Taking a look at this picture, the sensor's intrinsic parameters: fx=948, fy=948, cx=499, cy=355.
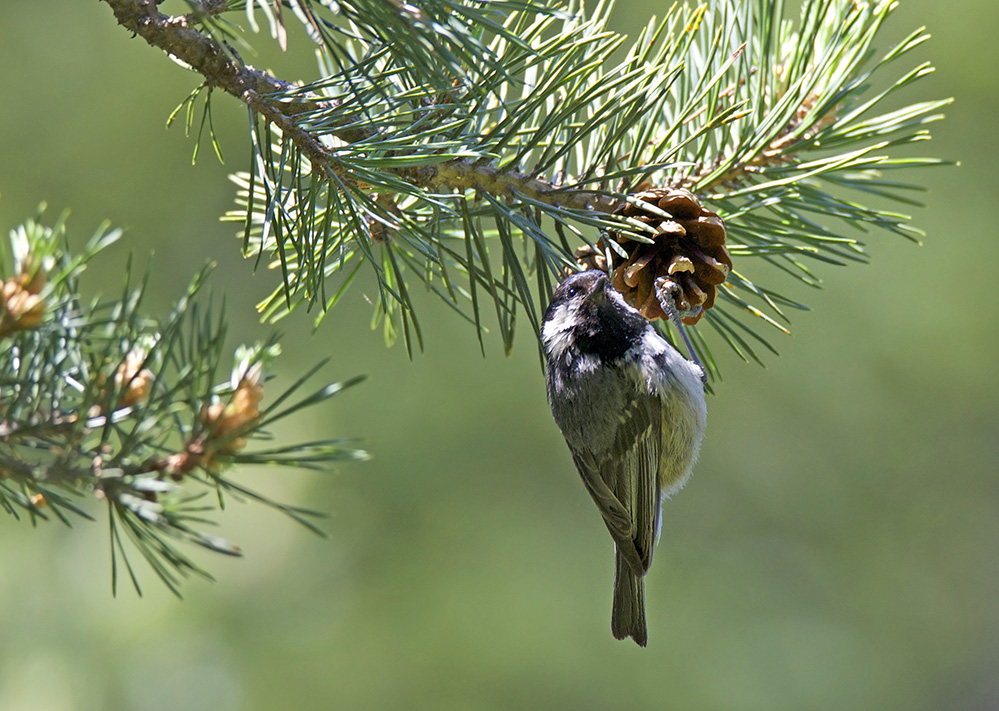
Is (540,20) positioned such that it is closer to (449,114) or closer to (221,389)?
(449,114)

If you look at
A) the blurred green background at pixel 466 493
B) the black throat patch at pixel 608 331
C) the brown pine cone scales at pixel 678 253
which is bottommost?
the blurred green background at pixel 466 493

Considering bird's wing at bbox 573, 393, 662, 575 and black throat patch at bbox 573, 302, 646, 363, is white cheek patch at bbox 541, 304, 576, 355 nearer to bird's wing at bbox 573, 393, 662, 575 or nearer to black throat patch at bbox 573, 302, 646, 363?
black throat patch at bbox 573, 302, 646, 363

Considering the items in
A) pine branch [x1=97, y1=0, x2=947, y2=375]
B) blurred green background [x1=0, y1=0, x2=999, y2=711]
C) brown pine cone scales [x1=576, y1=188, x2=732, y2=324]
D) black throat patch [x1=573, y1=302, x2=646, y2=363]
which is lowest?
blurred green background [x1=0, y1=0, x2=999, y2=711]

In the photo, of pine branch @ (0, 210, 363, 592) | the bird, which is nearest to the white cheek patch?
the bird

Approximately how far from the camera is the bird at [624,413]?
0.99m

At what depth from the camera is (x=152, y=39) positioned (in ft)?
1.86

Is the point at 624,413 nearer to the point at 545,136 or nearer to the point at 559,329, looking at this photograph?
the point at 559,329

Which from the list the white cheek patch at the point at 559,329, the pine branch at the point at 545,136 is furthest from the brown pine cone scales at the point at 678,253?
the white cheek patch at the point at 559,329

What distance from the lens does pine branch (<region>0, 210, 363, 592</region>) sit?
670 mm

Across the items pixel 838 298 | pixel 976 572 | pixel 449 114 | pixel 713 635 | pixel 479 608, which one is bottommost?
pixel 976 572

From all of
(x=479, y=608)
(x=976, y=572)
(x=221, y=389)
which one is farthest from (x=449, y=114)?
(x=976, y=572)

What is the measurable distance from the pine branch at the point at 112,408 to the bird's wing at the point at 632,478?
40 centimetres

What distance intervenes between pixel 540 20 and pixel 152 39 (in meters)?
0.27

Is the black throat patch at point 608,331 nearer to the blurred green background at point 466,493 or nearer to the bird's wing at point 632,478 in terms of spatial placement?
the bird's wing at point 632,478
